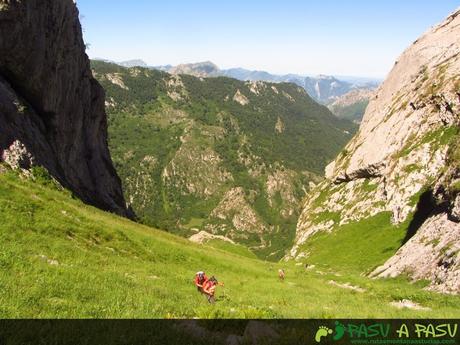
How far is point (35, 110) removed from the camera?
55.4 metres

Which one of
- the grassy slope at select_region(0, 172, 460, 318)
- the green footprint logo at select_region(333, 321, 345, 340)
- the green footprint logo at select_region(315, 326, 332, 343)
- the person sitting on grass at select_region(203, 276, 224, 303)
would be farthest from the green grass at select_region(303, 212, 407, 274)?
the green footprint logo at select_region(315, 326, 332, 343)

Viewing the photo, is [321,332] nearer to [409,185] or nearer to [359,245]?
[359,245]

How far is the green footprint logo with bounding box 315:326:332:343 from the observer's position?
1056cm

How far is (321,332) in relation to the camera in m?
10.9

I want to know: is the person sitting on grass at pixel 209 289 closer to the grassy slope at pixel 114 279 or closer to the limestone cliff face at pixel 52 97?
the grassy slope at pixel 114 279

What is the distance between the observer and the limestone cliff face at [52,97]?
45.6m

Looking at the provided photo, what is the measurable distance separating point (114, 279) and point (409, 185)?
209ft

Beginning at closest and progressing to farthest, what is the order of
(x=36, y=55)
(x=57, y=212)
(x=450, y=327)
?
(x=450, y=327) → (x=57, y=212) → (x=36, y=55)

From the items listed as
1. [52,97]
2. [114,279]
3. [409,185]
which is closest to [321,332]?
[114,279]

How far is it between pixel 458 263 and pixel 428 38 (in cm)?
9639

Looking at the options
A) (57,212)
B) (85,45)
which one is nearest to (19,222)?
(57,212)

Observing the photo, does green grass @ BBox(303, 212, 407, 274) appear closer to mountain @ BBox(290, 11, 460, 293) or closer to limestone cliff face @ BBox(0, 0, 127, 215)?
mountain @ BBox(290, 11, 460, 293)

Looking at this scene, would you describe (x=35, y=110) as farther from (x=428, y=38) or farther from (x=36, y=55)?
(x=428, y=38)

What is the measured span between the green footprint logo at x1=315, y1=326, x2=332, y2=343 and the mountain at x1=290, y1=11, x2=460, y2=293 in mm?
28839
